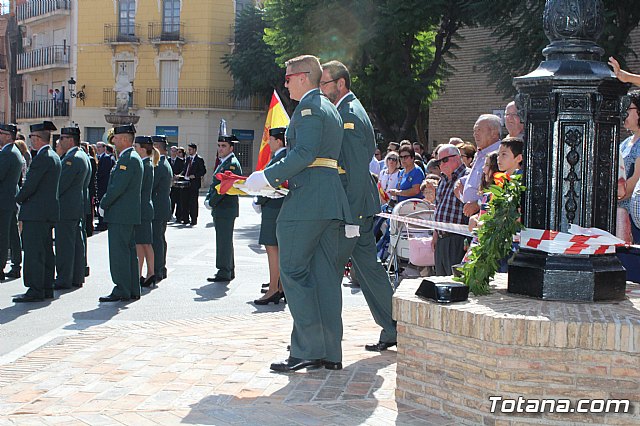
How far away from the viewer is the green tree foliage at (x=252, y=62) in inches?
1889

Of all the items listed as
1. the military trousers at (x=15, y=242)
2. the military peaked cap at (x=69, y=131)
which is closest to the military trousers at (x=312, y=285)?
the military peaked cap at (x=69, y=131)

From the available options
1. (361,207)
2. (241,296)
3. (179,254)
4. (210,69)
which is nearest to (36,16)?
(210,69)

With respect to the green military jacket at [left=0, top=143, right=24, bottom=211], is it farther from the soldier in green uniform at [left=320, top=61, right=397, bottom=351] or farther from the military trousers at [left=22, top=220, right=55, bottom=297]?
the soldier in green uniform at [left=320, top=61, right=397, bottom=351]

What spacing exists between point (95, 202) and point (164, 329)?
44.7 ft

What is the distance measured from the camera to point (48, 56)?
57.4 meters

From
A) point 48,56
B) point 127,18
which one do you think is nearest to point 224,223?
point 127,18

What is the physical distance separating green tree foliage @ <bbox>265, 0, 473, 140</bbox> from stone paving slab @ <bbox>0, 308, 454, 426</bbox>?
17.7 meters

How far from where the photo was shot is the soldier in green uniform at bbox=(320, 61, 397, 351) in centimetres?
727

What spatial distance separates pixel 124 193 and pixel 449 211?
380cm

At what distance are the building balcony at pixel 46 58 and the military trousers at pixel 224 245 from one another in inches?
1826

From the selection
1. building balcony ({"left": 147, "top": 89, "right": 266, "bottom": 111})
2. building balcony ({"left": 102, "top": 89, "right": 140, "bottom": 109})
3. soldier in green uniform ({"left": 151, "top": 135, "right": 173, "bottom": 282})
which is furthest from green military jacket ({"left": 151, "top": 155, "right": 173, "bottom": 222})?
building balcony ({"left": 102, "top": 89, "right": 140, "bottom": 109})

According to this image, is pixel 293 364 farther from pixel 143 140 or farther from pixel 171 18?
pixel 171 18

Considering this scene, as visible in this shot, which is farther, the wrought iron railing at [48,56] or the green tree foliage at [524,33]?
the wrought iron railing at [48,56]

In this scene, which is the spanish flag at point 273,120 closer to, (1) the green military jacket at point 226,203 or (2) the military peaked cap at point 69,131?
(1) the green military jacket at point 226,203
